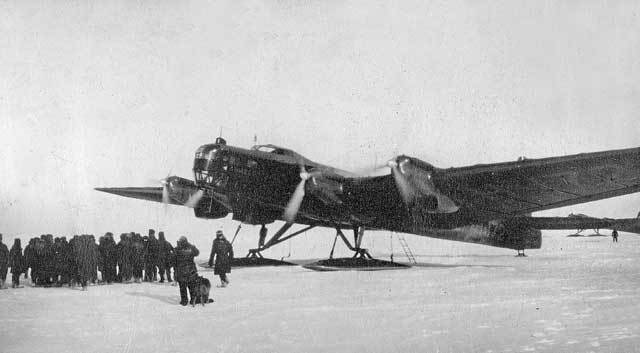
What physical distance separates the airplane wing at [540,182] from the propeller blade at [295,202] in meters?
4.13

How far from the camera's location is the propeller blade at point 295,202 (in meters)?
16.8

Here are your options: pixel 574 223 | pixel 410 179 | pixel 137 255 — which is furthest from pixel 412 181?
pixel 574 223

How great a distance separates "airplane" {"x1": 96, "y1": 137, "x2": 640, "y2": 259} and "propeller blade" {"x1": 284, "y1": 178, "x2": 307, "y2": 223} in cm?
3

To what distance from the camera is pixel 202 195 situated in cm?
1880

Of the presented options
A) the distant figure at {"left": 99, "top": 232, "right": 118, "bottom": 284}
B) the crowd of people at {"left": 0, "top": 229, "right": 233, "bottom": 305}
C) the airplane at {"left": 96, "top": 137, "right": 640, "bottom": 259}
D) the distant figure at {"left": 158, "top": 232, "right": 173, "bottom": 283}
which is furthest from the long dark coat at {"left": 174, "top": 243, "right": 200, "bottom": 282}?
the airplane at {"left": 96, "top": 137, "right": 640, "bottom": 259}

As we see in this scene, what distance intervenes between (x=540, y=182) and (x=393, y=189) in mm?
4303

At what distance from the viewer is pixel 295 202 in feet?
56.2

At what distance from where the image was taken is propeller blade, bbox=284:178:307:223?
16797 millimetres

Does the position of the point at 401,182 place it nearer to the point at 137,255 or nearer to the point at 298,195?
the point at 298,195

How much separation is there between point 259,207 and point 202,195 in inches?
78.8

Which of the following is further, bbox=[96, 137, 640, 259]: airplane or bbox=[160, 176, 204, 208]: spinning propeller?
bbox=[160, 176, 204, 208]: spinning propeller

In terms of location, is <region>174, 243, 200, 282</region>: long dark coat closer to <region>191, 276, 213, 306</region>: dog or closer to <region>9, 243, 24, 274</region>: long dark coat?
<region>191, 276, 213, 306</region>: dog

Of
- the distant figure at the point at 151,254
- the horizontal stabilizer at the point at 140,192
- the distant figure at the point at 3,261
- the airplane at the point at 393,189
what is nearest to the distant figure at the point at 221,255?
the distant figure at the point at 151,254

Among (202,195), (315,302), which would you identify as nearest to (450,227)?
(202,195)
